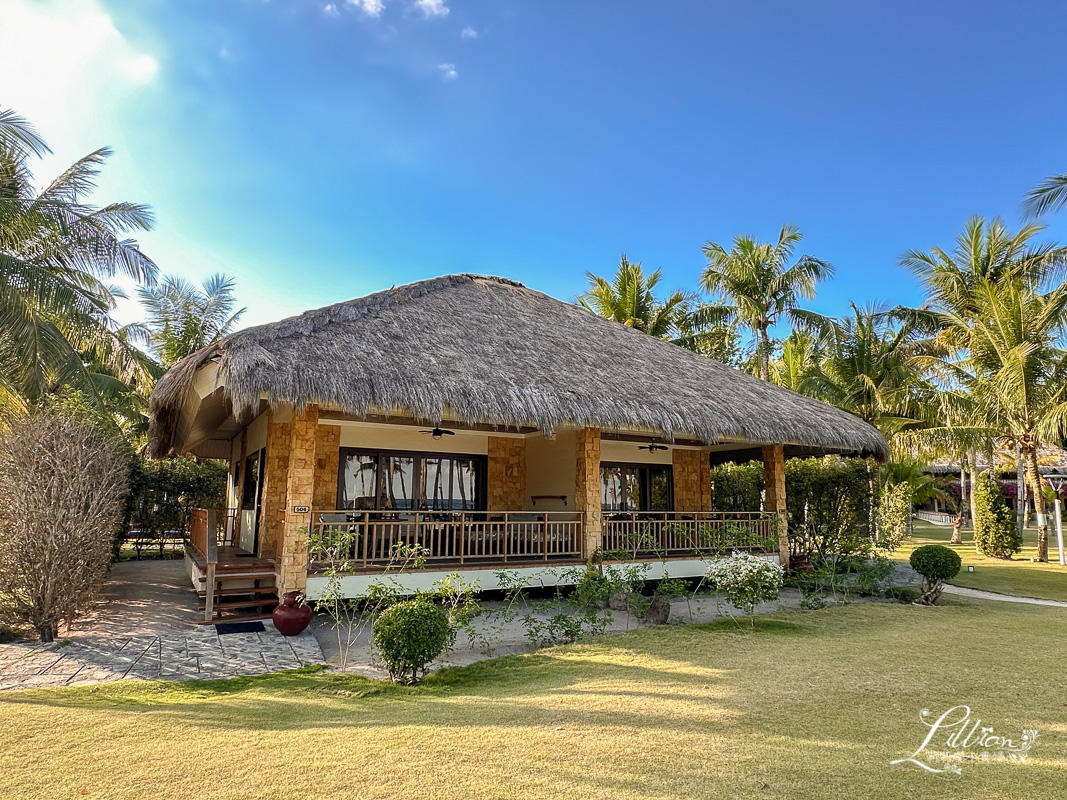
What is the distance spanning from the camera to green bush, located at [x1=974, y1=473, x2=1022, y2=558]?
58.4ft

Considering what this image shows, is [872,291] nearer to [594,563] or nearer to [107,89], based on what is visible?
[594,563]

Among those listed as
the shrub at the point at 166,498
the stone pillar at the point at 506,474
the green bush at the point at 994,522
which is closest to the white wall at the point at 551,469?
the stone pillar at the point at 506,474

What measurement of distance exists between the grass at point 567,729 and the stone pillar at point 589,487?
3862mm

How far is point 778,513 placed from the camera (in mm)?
12531

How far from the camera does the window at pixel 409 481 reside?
11.4 meters

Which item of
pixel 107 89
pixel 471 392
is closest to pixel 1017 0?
pixel 471 392

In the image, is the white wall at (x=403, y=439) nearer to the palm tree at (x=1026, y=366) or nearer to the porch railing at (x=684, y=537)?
the porch railing at (x=684, y=537)

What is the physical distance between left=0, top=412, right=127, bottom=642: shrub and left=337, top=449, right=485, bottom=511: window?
13.8 ft

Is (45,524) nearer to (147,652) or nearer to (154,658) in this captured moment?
(147,652)

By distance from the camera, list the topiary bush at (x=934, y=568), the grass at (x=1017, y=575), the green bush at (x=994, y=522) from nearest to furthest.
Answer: the topiary bush at (x=934, y=568)
the grass at (x=1017, y=575)
the green bush at (x=994, y=522)

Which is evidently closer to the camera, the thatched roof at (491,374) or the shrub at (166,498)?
the thatched roof at (491,374)

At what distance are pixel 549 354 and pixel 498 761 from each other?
8.37 m

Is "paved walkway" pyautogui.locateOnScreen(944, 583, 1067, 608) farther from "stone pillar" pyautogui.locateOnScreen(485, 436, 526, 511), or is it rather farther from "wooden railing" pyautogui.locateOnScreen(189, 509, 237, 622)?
"wooden railing" pyautogui.locateOnScreen(189, 509, 237, 622)

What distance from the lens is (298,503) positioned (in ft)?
27.2
